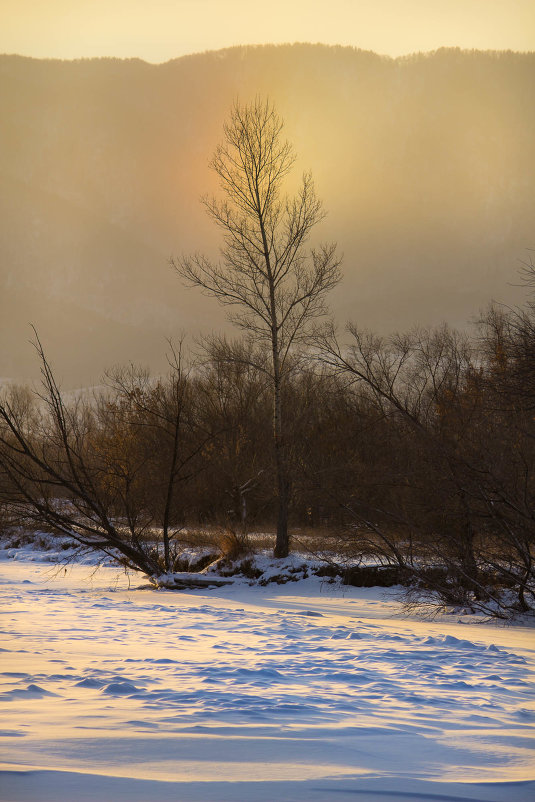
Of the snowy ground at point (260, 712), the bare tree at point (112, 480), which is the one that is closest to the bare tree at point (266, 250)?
the bare tree at point (112, 480)

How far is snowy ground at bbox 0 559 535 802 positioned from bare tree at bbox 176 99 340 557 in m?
11.8

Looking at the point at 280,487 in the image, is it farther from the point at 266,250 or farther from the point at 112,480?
the point at 266,250

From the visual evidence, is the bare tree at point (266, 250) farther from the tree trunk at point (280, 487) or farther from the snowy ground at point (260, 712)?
the snowy ground at point (260, 712)

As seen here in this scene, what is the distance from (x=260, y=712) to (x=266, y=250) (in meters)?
17.5

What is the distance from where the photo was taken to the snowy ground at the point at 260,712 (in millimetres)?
3576

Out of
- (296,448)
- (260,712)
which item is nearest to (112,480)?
(296,448)

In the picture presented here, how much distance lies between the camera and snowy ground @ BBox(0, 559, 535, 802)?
3.58 metres

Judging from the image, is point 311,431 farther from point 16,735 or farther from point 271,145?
point 16,735

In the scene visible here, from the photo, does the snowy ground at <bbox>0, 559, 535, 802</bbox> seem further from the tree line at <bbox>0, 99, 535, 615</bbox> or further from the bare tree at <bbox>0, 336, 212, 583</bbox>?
the bare tree at <bbox>0, 336, 212, 583</bbox>

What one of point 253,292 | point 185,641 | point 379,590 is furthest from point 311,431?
point 185,641

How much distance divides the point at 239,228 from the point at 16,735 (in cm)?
1861

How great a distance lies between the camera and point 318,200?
21.8m

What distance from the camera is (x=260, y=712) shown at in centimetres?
512

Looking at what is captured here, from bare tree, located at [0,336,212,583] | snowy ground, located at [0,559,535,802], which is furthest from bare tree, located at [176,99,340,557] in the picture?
snowy ground, located at [0,559,535,802]
